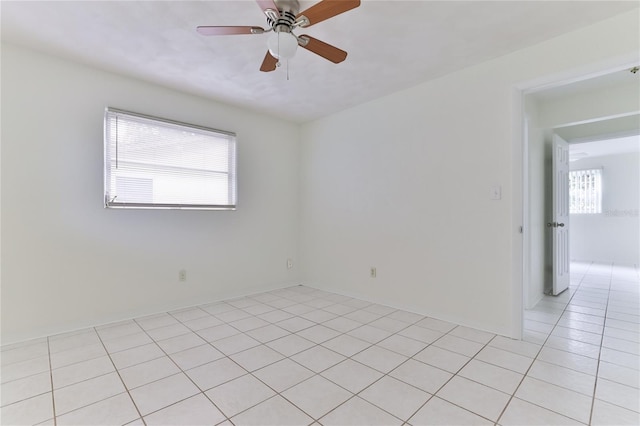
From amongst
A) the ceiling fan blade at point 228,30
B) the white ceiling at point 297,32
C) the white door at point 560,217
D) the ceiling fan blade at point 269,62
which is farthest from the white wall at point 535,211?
the ceiling fan blade at point 228,30

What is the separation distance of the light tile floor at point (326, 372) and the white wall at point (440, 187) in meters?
0.41

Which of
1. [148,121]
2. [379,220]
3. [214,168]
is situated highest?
[148,121]

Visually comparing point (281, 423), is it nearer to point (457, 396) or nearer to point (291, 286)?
point (457, 396)

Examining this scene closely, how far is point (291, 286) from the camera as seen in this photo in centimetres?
443

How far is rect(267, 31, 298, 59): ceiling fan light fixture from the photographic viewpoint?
68.1 inches

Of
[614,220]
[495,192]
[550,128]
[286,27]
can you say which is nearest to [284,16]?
[286,27]

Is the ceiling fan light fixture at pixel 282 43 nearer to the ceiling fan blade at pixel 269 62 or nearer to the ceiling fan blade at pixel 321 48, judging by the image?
the ceiling fan blade at pixel 321 48

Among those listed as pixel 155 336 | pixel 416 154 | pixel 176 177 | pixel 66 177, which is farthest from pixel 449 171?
pixel 66 177

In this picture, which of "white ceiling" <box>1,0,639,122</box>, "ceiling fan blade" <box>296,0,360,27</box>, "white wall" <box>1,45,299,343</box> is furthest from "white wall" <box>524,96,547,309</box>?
"white wall" <box>1,45,299,343</box>

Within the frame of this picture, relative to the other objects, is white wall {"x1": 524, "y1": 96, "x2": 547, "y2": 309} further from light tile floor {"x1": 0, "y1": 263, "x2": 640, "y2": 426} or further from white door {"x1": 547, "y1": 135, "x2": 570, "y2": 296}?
light tile floor {"x1": 0, "y1": 263, "x2": 640, "y2": 426}

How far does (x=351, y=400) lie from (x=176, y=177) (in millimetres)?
2827

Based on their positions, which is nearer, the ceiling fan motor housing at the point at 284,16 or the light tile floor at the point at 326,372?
the light tile floor at the point at 326,372

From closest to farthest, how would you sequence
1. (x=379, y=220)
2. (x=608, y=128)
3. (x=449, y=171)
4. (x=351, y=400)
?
1. (x=351, y=400)
2. (x=449, y=171)
3. (x=379, y=220)
4. (x=608, y=128)

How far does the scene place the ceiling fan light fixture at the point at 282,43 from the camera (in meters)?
1.73
